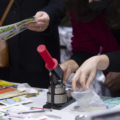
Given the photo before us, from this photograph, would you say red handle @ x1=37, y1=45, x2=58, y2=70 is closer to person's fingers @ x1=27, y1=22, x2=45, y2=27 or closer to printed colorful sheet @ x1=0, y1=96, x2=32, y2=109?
printed colorful sheet @ x1=0, y1=96, x2=32, y2=109

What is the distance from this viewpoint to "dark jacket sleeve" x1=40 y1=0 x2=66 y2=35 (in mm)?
1184

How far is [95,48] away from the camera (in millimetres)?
1282

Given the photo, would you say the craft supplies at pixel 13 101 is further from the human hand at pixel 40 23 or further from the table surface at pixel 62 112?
the human hand at pixel 40 23

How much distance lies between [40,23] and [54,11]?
15 cm

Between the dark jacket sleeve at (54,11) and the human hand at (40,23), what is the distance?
0.04 meters

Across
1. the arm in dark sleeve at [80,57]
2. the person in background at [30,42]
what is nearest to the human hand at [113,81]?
the arm in dark sleeve at [80,57]

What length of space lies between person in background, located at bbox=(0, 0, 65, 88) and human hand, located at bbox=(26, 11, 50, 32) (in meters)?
0.04

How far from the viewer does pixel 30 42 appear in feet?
4.42

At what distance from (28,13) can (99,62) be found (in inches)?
25.7

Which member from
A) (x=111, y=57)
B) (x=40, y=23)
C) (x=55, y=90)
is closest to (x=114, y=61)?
(x=111, y=57)

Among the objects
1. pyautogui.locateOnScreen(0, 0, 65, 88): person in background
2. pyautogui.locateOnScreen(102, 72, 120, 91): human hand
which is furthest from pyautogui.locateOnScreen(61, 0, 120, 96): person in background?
pyautogui.locateOnScreen(0, 0, 65, 88): person in background

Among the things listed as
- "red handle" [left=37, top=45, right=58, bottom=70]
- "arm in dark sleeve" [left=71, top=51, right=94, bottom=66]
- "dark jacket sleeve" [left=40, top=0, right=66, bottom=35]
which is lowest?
"red handle" [left=37, top=45, right=58, bottom=70]

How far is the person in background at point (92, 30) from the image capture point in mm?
1156

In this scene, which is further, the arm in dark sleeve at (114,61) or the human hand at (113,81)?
the human hand at (113,81)
